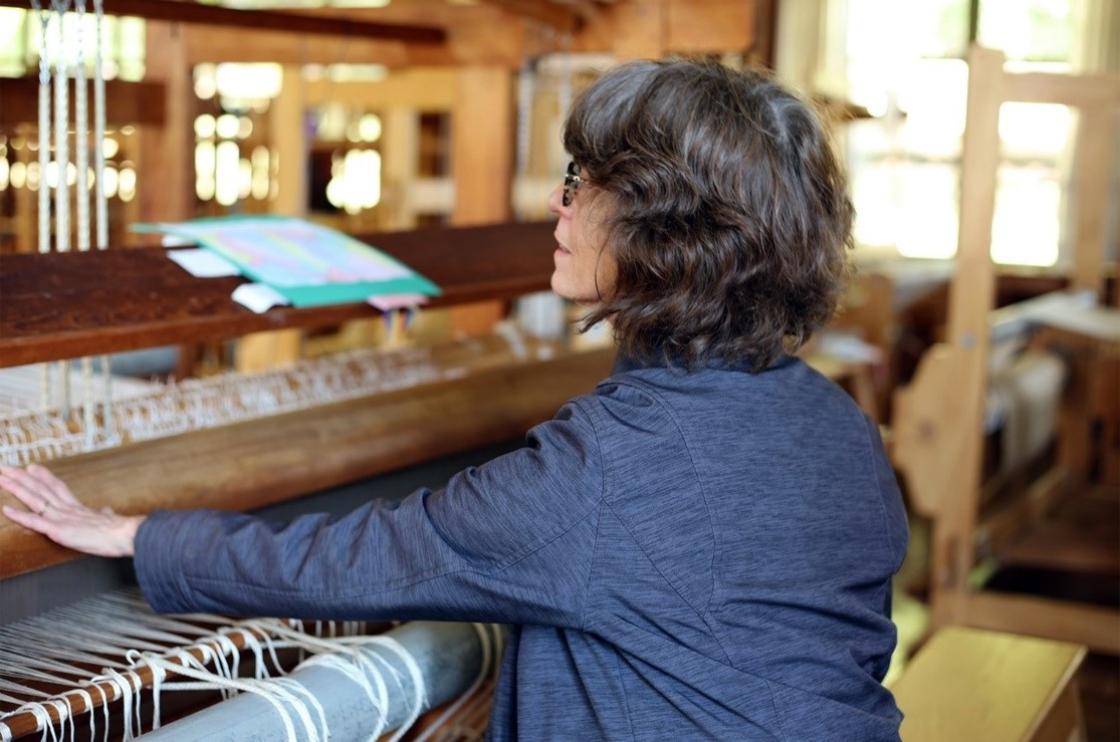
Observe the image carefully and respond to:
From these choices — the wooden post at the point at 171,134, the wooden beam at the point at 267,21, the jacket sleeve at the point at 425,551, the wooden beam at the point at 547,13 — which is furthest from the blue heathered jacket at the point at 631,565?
the wooden post at the point at 171,134

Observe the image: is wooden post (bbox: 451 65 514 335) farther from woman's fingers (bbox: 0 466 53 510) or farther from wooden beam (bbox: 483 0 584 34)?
woman's fingers (bbox: 0 466 53 510)

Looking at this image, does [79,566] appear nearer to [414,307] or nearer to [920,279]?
[414,307]

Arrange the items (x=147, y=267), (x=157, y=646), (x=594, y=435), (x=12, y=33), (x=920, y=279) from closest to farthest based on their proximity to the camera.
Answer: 1. (x=594, y=435)
2. (x=157, y=646)
3. (x=147, y=267)
4. (x=920, y=279)
5. (x=12, y=33)

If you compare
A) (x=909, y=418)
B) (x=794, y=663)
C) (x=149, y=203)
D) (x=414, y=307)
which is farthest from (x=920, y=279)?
(x=794, y=663)

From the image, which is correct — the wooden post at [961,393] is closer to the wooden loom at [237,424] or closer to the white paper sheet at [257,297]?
A: the wooden loom at [237,424]

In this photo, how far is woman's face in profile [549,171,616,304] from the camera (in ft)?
4.17

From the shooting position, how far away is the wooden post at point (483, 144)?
9.98 feet

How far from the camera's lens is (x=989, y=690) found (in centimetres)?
194

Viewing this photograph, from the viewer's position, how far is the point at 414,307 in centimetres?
182

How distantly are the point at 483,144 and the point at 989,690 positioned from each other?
1.72m

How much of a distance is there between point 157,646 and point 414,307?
0.63 meters

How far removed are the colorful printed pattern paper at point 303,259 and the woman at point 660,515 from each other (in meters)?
0.44

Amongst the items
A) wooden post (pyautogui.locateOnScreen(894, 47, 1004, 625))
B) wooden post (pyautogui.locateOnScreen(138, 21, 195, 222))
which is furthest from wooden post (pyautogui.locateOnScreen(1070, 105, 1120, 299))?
wooden post (pyautogui.locateOnScreen(138, 21, 195, 222))

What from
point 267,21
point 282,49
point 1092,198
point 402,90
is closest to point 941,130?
point 1092,198
